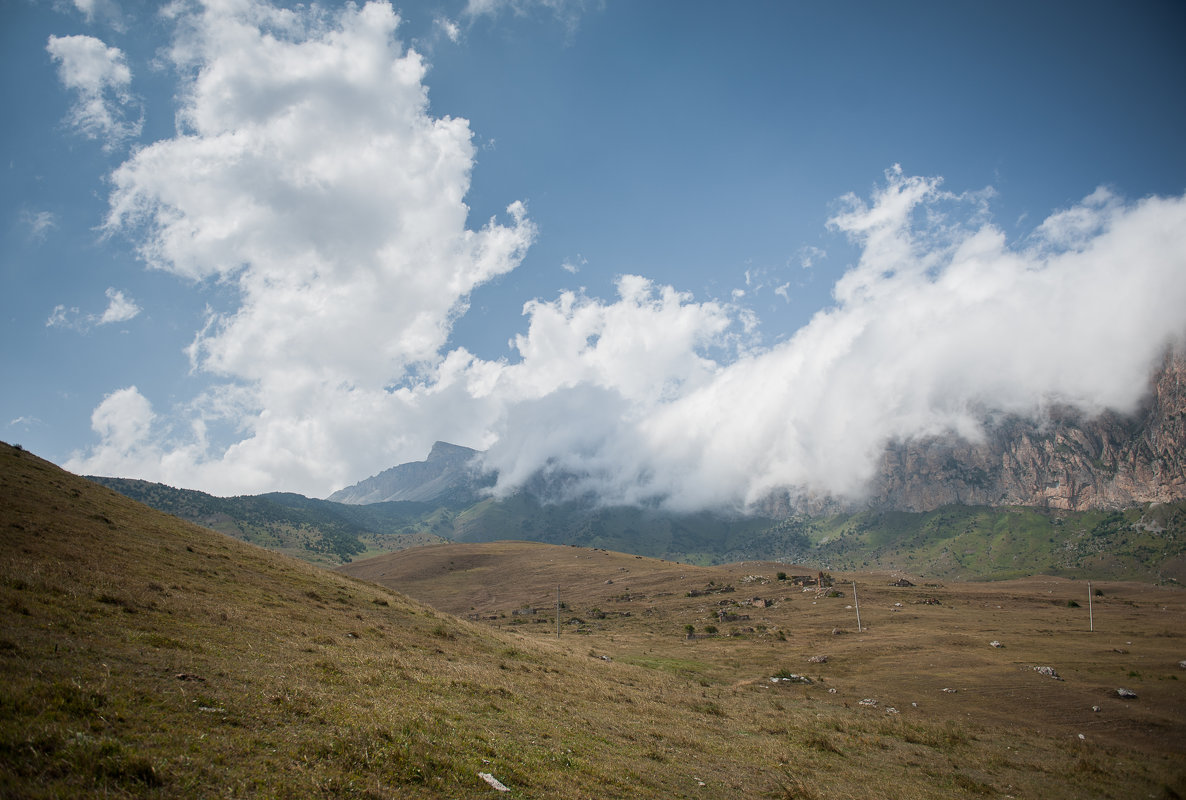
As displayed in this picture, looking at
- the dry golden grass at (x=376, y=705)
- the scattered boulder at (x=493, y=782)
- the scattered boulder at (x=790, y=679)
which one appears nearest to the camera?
the dry golden grass at (x=376, y=705)

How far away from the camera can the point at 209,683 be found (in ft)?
58.4

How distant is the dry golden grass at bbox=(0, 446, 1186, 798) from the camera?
13.2 meters

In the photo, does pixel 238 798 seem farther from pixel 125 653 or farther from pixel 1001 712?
pixel 1001 712

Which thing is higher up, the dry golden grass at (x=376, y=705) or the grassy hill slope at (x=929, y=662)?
the dry golden grass at (x=376, y=705)

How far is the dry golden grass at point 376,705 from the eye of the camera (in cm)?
1320

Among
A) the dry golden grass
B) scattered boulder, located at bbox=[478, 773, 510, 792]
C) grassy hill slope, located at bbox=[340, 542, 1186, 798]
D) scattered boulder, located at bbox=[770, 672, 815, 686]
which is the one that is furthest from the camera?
scattered boulder, located at bbox=[770, 672, 815, 686]

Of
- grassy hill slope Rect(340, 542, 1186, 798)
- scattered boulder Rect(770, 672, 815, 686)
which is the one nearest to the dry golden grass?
grassy hill slope Rect(340, 542, 1186, 798)

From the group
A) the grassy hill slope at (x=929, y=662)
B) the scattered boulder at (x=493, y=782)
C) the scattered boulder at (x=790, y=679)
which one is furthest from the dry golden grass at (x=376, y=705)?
the scattered boulder at (x=790, y=679)

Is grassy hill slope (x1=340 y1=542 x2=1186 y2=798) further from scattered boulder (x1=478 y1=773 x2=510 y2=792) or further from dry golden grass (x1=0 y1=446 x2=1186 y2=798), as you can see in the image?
scattered boulder (x1=478 y1=773 x2=510 y2=792)

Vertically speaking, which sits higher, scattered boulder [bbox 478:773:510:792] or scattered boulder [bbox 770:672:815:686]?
scattered boulder [bbox 478:773:510:792]

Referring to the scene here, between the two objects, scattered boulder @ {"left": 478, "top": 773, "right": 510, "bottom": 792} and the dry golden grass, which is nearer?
the dry golden grass

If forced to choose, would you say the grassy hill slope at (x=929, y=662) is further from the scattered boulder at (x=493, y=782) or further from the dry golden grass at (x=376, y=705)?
the scattered boulder at (x=493, y=782)

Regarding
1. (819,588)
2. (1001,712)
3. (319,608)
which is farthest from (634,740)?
(819,588)

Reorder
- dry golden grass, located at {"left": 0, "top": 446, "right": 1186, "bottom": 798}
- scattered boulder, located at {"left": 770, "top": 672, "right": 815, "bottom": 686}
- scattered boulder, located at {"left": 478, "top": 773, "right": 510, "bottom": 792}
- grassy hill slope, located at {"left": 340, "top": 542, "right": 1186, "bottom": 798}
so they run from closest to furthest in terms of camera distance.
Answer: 1. dry golden grass, located at {"left": 0, "top": 446, "right": 1186, "bottom": 798}
2. scattered boulder, located at {"left": 478, "top": 773, "right": 510, "bottom": 792}
3. grassy hill slope, located at {"left": 340, "top": 542, "right": 1186, "bottom": 798}
4. scattered boulder, located at {"left": 770, "top": 672, "right": 815, "bottom": 686}
